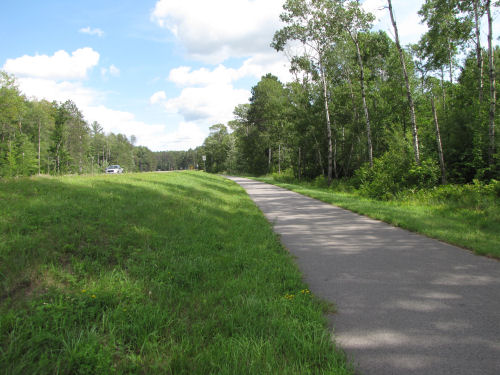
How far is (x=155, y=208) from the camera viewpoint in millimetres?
7938

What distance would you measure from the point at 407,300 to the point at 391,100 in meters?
26.0

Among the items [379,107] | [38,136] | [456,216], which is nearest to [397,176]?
[456,216]

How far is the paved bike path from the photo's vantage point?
2.42m

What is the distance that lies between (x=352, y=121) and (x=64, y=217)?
24.8 metres

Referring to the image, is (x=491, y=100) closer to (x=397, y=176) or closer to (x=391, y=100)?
(x=397, y=176)

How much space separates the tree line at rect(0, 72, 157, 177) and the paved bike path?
35230 millimetres

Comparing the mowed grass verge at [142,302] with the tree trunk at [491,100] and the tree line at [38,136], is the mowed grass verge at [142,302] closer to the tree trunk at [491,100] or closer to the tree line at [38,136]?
the tree trunk at [491,100]

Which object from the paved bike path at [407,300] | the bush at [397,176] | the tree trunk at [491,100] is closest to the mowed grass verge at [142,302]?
the paved bike path at [407,300]

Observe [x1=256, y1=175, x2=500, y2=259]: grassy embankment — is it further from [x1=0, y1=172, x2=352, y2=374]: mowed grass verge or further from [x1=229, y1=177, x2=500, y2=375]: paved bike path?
[x1=0, y1=172, x2=352, y2=374]: mowed grass verge

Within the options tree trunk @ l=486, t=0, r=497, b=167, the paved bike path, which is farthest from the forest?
the paved bike path

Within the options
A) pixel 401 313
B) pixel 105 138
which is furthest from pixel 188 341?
pixel 105 138

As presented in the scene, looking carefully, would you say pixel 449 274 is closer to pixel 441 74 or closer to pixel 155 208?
pixel 155 208

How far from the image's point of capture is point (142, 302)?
330cm

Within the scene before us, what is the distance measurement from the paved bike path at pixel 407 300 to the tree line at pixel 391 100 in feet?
35.0
